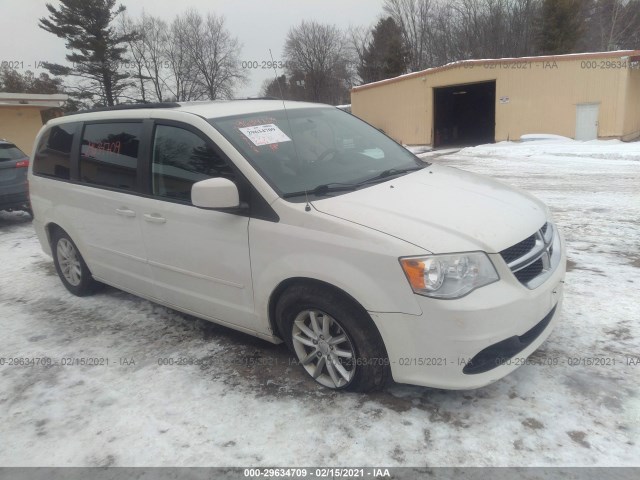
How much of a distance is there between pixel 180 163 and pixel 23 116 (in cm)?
1645

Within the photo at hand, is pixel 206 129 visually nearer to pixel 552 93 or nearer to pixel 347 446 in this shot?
pixel 347 446

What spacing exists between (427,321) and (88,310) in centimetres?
359

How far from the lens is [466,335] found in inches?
101

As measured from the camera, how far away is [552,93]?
20844 millimetres

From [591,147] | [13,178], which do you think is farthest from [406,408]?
[591,147]

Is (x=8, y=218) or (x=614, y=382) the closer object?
(x=614, y=382)

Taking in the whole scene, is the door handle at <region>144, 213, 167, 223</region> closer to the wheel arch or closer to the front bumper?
the wheel arch

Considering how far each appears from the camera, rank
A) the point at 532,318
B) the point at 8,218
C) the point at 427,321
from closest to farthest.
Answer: the point at 427,321 → the point at 532,318 → the point at 8,218

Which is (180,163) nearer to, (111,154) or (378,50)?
(111,154)

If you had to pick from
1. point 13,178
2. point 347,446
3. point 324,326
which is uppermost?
point 13,178

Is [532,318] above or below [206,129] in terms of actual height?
below

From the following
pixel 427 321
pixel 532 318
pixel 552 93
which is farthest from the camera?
pixel 552 93

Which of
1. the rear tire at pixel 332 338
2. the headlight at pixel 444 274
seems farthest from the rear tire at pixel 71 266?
the headlight at pixel 444 274

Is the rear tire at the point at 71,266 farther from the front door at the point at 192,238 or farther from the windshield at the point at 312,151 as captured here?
the windshield at the point at 312,151
